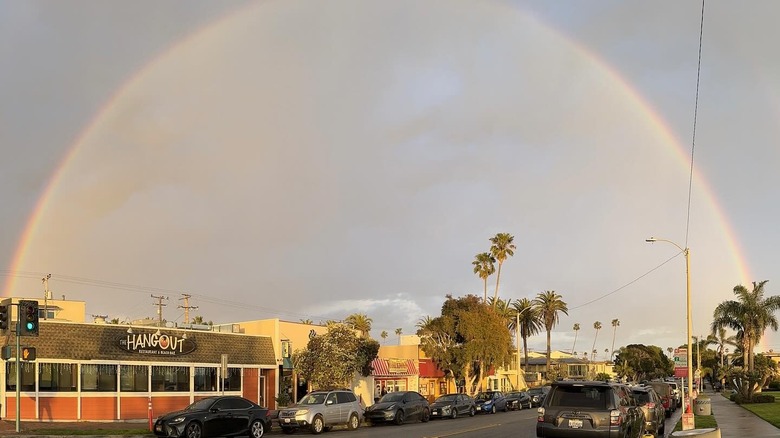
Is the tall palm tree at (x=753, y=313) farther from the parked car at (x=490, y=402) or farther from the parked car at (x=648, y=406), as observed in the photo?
the parked car at (x=648, y=406)

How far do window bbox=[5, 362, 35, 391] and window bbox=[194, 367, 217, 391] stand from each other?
9.26 metres

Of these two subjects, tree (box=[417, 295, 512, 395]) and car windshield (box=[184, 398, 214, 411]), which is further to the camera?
tree (box=[417, 295, 512, 395])

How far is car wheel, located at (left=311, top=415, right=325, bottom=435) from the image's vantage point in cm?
2883

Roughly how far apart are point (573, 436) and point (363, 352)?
3194cm

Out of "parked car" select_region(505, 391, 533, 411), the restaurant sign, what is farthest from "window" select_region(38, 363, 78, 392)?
"parked car" select_region(505, 391, 533, 411)

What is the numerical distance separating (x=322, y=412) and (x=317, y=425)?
60 centimetres

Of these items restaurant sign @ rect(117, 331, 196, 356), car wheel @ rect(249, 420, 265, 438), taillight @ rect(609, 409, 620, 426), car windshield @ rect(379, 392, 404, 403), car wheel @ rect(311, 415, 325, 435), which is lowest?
car windshield @ rect(379, 392, 404, 403)

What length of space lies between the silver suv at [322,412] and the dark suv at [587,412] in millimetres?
13913

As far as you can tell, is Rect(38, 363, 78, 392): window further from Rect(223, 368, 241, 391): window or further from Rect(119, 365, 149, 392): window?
Rect(223, 368, 241, 391): window

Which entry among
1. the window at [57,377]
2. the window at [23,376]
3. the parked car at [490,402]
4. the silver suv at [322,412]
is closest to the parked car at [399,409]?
the silver suv at [322,412]

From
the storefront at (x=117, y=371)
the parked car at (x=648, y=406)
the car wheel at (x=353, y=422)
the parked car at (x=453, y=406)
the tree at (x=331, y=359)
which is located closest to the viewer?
the parked car at (x=648, y=406)

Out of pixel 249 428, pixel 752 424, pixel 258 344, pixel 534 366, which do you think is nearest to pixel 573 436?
pixel 249 428

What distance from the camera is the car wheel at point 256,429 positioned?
26.1 meters

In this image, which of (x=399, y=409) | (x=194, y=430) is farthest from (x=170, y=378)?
(x=194, y=430)
